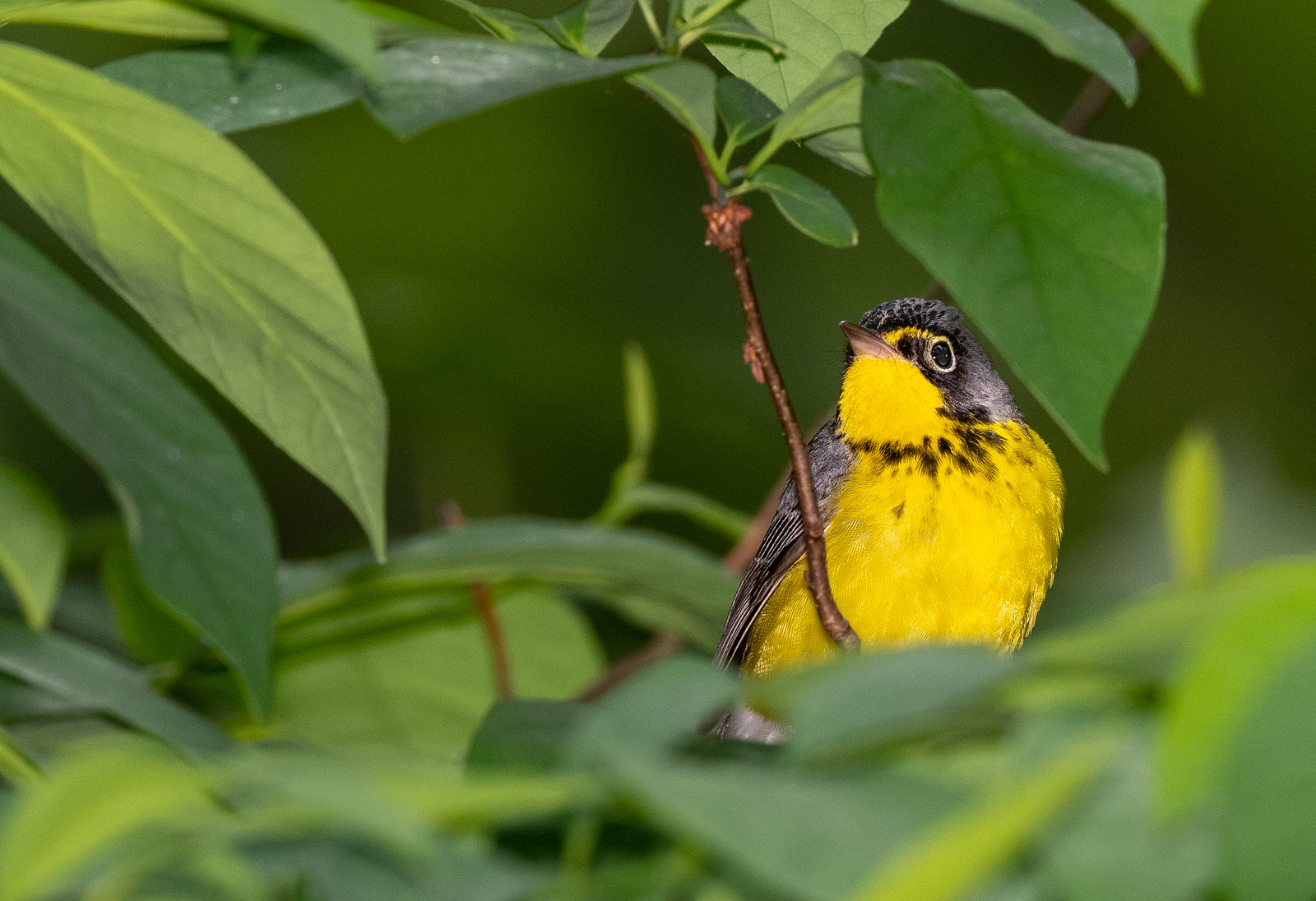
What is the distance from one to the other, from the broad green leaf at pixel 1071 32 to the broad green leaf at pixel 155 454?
0.73 m

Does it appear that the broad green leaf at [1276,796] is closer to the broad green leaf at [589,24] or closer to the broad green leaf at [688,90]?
the broad green leaf at [688,90]

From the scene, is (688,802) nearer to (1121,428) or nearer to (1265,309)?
(1121,428)

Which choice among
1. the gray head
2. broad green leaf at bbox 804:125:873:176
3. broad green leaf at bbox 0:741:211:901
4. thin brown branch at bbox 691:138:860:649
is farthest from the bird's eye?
broad green leaf at bbox 0:741:211:901

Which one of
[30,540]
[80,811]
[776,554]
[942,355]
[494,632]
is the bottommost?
[776,554]

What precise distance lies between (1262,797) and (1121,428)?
15.2 ft

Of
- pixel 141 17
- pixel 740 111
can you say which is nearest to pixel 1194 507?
pixel 740 111

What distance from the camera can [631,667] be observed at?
258 cm

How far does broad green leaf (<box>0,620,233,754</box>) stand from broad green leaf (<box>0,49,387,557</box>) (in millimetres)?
237

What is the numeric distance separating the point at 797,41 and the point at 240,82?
552 millimetres

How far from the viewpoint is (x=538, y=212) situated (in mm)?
4961

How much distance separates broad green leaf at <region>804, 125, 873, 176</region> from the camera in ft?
4.57

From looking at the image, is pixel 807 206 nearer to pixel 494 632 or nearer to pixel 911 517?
pixel 494 632

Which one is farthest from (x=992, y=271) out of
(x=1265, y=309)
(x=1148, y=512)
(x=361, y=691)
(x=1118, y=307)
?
(x=1265, y=309)

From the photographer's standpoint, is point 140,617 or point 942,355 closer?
point 140,617
